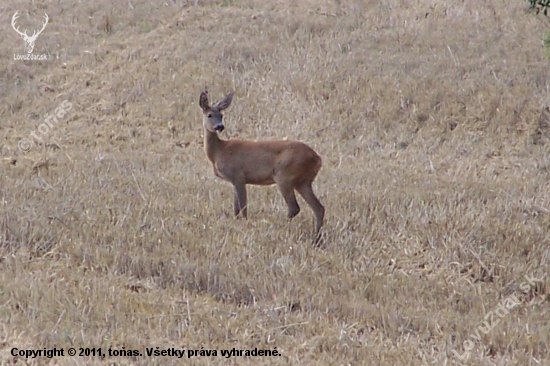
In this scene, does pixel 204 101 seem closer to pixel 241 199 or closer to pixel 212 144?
pixel 212 144

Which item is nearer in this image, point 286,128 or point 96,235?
point 96,235

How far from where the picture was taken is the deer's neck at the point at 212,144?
1046 cm

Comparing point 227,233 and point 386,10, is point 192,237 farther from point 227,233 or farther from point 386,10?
point 386,10

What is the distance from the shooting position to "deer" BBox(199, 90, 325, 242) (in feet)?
31.6

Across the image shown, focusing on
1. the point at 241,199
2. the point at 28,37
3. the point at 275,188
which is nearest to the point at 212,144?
the point at 241,199

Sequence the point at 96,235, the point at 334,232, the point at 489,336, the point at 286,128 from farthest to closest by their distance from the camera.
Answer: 1. the point at 286,128
2. the point at 334,232
3. the point at 96,235
4. the point at 489,336

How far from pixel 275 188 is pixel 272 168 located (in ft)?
6.90

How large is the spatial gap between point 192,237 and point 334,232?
1.72 meters

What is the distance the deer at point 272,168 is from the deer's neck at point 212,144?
0.01 m

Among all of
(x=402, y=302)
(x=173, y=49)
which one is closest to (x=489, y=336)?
(x=402, y=302)

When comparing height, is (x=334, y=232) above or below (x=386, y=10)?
below

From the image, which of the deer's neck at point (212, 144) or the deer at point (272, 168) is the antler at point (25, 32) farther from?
the deer at point (272, 168)

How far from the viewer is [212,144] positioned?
414 inches

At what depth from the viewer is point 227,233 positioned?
9250 mm
